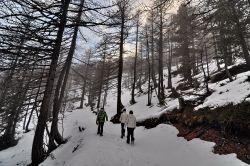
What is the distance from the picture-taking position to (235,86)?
13.5 m

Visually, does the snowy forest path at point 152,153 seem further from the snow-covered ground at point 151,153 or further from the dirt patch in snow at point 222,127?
the dirt patch in snow at point 222,127

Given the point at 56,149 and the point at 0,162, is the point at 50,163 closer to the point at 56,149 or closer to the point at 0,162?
the point at 56,149

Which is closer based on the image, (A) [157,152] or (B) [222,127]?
(B) [222,127]

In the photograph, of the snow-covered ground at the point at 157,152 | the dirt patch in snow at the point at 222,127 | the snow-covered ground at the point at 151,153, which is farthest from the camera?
the snow-covered ground at the point at 157,152

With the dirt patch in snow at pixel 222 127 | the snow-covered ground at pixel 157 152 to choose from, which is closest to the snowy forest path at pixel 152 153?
the snow-covered ground at pixel 157 152

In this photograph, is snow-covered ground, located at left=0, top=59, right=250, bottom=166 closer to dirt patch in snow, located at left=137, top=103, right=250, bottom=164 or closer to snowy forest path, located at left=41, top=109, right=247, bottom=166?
snowy forest path, located at left=41, top=109, right=247, bottom=166

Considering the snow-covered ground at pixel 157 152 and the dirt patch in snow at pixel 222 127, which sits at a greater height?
the dirt patch in snow at pixel 222 127

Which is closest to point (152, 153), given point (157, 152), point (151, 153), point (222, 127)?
point (151, 153)

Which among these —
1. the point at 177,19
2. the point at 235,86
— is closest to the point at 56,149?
the point at 235,86

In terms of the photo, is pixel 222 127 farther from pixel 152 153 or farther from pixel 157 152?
pixel 152 153

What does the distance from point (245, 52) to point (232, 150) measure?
12.7 metres

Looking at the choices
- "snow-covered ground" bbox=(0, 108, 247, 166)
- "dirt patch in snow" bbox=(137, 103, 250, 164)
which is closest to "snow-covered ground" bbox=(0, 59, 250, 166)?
"snow-covered ground" bbox=(0, 108, 247, 166)

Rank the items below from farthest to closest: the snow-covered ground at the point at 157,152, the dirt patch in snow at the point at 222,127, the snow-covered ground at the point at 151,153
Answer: the snow-covered ground at the point at 157,152 → the snow-covered ground at the point at 151,153 → the dirt patch in snow at the point at 222,127

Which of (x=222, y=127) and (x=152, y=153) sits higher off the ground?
(x=222, y=127)
